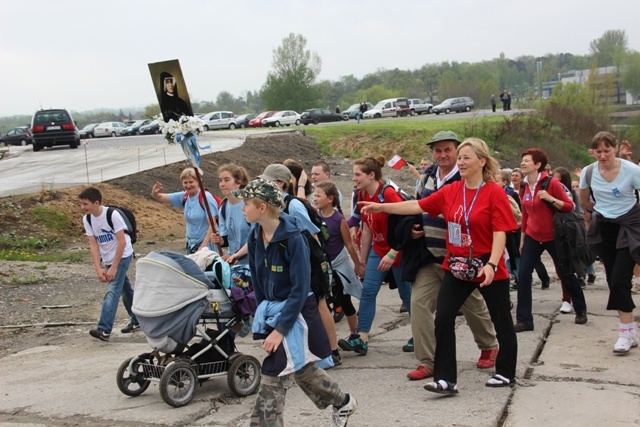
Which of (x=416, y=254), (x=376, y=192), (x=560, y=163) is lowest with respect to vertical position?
(x=560, y=163)

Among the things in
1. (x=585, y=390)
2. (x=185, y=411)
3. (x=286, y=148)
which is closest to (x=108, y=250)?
(x=185, y=411)

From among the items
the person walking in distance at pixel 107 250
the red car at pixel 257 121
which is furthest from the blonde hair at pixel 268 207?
the red car at pixel 257 121

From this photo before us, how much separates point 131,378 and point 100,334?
238 centimetres

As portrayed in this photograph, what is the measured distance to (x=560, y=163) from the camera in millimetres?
37031

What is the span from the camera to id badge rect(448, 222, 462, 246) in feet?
18.5

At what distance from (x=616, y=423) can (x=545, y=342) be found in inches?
90.1

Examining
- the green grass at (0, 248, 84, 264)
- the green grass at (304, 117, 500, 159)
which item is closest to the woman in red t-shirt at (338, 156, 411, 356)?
the green grass at (0, 248, 84, 264)

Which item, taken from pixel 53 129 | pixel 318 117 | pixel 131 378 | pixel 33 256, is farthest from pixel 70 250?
pixel 318 117

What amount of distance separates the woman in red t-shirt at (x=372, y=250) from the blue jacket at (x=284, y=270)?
6.21 feet

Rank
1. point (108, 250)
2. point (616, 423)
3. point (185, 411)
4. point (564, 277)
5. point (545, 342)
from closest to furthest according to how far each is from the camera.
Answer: point (616, 423), point (185, 411), point (545, 342), point (564, 277), point (108, 250)

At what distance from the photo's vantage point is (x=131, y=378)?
631 cm

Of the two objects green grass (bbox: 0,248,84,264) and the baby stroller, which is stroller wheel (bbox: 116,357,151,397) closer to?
the baby stroller

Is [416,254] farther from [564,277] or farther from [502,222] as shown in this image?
[564,277]

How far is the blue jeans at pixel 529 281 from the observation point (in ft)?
25.2
